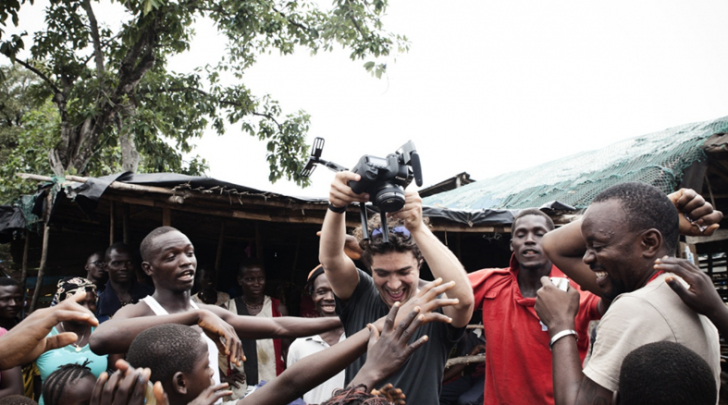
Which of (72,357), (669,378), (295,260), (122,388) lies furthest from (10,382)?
(295,260)

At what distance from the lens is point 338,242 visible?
241 cm

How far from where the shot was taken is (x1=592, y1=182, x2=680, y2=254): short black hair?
1688 millimetres

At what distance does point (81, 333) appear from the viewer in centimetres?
317

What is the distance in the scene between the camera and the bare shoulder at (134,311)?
2590 millimetres

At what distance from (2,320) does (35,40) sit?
606cm

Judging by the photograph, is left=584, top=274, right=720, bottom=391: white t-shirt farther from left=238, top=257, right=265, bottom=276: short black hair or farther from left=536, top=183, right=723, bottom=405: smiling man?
left=238, top=257, right=265, bottom=276: short black hair

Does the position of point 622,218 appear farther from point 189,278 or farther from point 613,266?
point 189,278

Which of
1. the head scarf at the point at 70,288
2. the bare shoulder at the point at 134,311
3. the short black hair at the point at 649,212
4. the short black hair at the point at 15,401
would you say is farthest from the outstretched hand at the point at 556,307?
the head scarf at the point at 70,288

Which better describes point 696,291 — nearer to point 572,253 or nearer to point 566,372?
point 566,372

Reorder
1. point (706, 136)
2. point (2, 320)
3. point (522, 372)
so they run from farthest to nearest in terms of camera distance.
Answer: point (706, 136) → point (2, 320) → point (522, 372)

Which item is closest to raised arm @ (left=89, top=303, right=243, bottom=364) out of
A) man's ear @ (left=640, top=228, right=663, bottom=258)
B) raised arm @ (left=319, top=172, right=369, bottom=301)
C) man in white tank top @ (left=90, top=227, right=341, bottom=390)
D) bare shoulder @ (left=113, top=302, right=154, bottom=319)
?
bare shoulder @ (left=113, top=302, right=154, bottom=319)

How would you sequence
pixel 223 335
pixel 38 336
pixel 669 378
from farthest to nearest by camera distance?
pixel 223 335, pixel 38 336, pixel 669 378

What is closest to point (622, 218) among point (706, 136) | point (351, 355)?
point (351, 355)

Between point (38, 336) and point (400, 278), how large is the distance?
1.51 meters
